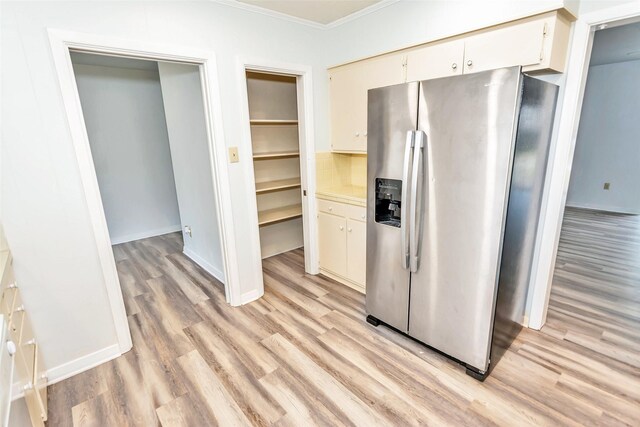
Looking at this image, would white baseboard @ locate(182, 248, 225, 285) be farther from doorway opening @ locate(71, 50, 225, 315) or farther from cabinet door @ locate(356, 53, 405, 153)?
cabinet door @ locate(356, 53, 405, 153)

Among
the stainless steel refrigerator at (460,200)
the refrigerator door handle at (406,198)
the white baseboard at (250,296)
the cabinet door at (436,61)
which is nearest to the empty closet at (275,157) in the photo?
the white baseboard at (250,296)

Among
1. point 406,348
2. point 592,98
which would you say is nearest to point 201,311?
point 406,348

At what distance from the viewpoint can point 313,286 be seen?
3139 millimetres

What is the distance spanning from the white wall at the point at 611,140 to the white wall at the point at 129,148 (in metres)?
6.99

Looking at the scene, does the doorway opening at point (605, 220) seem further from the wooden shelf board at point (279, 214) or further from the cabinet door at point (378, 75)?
the wooden shelf board at point (279, 214)

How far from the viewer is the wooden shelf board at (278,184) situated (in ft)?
11.4

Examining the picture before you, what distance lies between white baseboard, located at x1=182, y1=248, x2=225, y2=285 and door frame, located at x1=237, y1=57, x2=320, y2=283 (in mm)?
592

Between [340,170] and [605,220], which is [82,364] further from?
[605,220]

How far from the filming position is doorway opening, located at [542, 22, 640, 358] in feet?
7.79

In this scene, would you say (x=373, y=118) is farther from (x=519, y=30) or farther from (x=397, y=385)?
(x=397, y=385)

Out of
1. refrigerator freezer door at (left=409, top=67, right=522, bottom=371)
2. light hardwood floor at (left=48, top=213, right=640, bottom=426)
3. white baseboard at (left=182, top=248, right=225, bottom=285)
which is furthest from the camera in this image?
white baseboard at (left=182, top=248, right=225, bottom=285)

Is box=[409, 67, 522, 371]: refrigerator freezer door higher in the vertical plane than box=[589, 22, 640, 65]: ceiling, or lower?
lower

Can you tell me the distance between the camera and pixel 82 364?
208 centimetres

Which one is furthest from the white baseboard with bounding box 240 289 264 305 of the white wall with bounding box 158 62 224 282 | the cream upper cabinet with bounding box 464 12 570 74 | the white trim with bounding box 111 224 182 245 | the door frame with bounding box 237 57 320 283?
the white trim with bounding box 111 224 182 245
